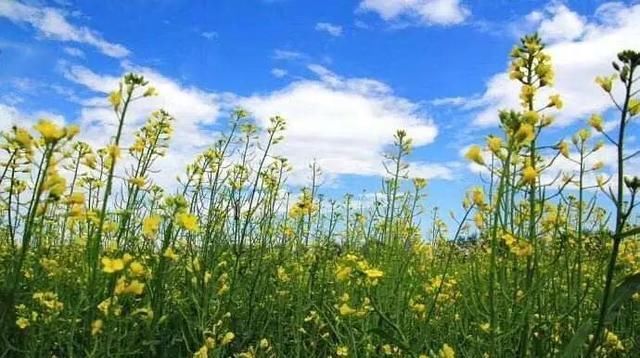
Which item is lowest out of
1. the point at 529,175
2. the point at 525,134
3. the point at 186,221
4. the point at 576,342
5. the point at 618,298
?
the point at 576,342

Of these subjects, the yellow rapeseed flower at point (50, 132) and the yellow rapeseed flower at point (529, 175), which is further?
the yellow rapeseed flower at point (529, 175)

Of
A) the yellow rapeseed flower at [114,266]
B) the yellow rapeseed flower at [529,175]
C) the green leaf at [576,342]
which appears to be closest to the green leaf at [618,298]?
the green leaf at [576,342]

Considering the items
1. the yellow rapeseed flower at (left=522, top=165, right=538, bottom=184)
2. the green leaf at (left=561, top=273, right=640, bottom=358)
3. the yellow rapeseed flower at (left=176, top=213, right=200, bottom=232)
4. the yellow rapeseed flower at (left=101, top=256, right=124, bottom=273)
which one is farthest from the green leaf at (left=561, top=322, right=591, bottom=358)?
the yellow rapeseed flower at (left=101, top=256, right=124, bottom=273)

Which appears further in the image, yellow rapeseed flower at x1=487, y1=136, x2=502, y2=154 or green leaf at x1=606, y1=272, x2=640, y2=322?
yellow rapeseed flower at x1=487, y1=136, x2=502, y2=154

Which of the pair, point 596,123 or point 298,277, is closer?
point 596,123

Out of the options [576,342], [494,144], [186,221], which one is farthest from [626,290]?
[186,221]

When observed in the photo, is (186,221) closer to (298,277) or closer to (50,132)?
(50,132)

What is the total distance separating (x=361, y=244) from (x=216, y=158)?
2.79 metres

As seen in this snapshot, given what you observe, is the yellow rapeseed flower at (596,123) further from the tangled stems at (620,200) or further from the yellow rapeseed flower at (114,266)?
the yellow rapeseed flower at (114,266)

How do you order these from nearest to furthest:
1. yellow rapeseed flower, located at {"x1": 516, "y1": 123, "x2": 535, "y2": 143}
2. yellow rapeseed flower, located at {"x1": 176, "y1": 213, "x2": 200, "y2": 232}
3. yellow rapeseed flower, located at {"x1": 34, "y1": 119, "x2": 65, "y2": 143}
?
1. yellow rapeseed flower, located at {"x1": 34, "y1": 119, "x2": 65, "y2": 143}
2. yellow rapeseed flower, located at {"x1": 516, "y1": 123, "x2": 535, "y2": 143}
3. yellow rapeseed flower, located at {"x1": 176, "y1": 213, "x2": 200, "y2": 232}

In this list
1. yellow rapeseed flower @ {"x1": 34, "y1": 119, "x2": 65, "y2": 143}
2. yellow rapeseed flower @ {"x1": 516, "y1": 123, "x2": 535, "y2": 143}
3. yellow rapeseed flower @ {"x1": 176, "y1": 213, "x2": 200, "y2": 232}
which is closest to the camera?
yellow rapeseed flower @ {"x1": 34, "y1": 119, "x2": 65, "y2": 143}

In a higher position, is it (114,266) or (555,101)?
(555,101)

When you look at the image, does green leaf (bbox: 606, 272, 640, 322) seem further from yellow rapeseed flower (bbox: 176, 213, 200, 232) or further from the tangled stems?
yellow rapeseed flower (bbox: 176, 213, 200, 232)

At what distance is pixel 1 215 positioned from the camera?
561cm
